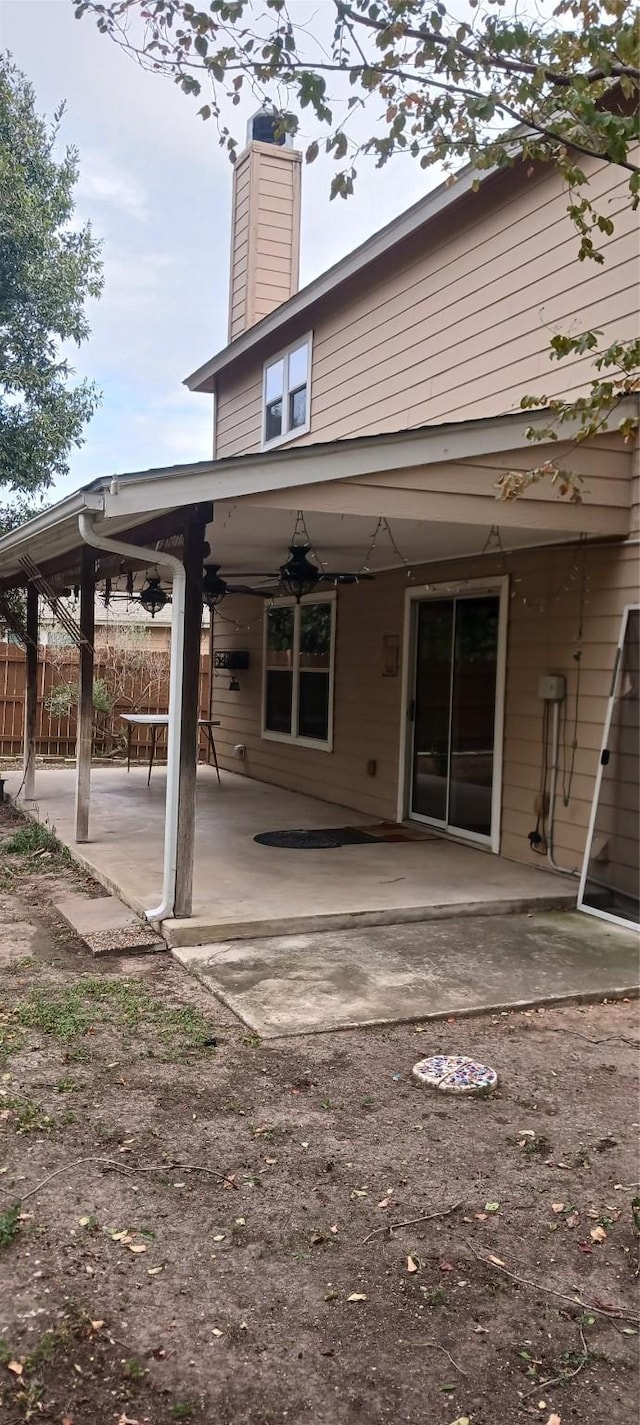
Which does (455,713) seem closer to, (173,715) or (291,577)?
(291,577)

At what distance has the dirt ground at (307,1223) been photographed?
6.36 feet

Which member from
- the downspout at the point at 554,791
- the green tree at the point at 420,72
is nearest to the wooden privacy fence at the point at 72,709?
the downspout at the point at 554,791

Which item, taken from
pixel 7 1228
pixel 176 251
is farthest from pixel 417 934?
pixel 176 251

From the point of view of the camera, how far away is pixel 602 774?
5656 millimetres

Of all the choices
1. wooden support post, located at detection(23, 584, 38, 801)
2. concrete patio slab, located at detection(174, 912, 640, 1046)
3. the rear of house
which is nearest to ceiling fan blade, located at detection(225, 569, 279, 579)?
Result: the rear of house

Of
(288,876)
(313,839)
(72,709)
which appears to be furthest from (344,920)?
(72,709)

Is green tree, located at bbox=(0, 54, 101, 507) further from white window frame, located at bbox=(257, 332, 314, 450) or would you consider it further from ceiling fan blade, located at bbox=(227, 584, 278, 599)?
ceiling fan blade, located at bbox=(227, 584, 278, 599)

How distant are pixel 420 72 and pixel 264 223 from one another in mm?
8745

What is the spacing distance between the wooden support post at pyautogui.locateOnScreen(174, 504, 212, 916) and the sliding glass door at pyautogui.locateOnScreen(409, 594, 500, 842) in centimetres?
262

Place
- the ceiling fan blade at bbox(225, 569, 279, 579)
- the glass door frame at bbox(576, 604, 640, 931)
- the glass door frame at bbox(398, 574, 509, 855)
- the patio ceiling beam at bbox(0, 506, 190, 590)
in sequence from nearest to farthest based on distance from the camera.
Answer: the patio ceiling beam at bbox(0, 506, 190, 590) → the glass door frame at bbox(576, 604, 640, 931) → the glass door frame at bbox(398, 574, 509, 855) → the ceiling fan blade at bbox(225, 569, 279, 579)

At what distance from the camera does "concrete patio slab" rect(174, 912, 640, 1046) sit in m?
3.98

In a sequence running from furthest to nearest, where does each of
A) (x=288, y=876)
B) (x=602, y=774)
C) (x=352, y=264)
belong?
(x=352, y=264) < (x=288, y=876) < (x=602, y=774)

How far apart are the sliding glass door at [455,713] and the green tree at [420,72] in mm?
3735

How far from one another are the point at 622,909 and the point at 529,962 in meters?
1.07
